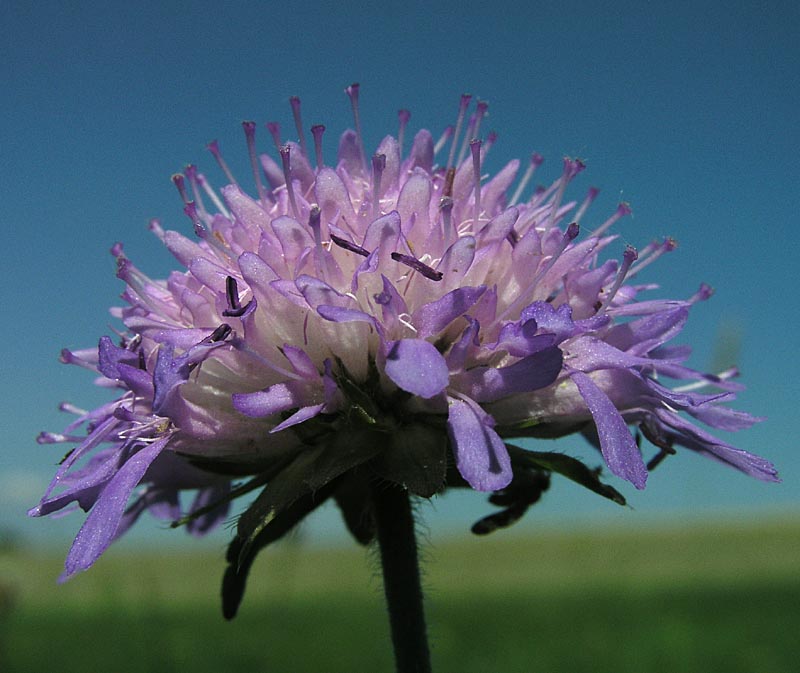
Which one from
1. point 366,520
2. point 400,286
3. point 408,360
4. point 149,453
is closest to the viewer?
point 408,360

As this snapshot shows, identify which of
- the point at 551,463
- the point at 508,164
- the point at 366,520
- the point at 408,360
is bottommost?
the point at 366,520

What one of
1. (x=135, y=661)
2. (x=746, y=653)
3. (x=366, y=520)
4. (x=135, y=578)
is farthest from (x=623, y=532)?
(x=366, y=520)

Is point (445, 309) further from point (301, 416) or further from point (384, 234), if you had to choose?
point (301, 416)

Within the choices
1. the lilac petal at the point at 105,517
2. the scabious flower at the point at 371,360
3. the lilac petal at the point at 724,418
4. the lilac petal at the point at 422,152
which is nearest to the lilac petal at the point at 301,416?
the scabious flower at the point at 371,360

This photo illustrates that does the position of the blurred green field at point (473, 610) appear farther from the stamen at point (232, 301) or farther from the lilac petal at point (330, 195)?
the lilac petal at point (330, 195)

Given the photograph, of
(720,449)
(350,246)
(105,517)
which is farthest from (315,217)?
(720,449)

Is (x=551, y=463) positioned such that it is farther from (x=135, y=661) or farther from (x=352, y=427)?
(x=135, y=661)
